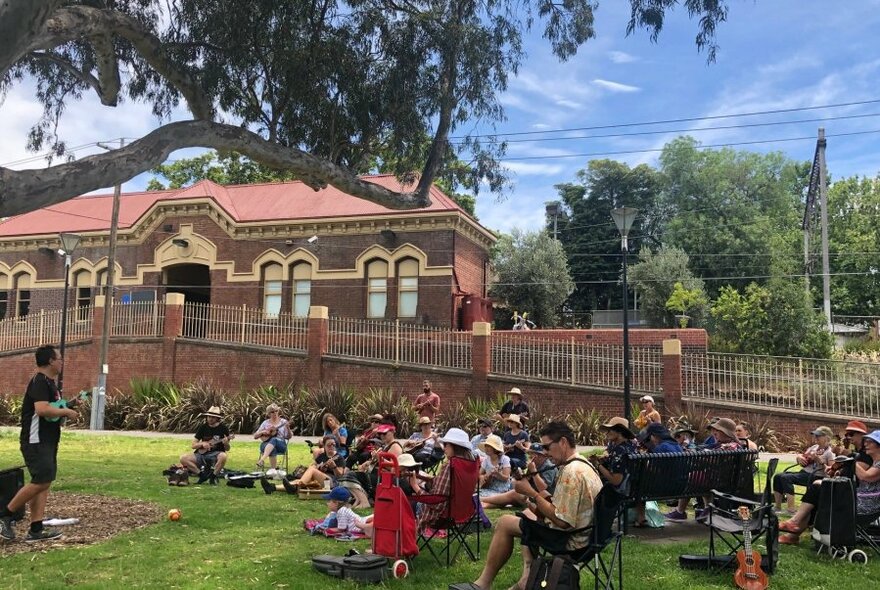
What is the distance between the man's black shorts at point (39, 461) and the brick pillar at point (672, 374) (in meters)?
16.2

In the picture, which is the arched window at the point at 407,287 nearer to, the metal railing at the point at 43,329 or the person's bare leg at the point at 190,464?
the metal railing at the point at 43,329

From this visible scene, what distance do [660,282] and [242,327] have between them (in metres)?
22.8

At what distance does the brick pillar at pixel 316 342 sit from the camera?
953 inches

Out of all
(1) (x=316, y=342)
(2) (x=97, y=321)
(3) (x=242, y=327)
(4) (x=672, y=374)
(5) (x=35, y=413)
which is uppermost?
(2) (x=97, y=321)

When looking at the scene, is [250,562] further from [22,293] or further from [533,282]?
[22,293]

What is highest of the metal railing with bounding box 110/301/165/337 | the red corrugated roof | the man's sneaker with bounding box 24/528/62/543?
the red corrugated roof

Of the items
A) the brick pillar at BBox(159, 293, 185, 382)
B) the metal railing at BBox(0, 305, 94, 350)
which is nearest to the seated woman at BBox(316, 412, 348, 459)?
the brick pillar at BBox(159, 293, 185, 382)

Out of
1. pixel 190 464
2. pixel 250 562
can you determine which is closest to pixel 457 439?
pixel 250 562

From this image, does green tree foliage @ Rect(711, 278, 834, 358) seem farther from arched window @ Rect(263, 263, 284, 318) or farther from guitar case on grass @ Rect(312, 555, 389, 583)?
guitar case on grass @ Rect(312, 555, 389, 583)

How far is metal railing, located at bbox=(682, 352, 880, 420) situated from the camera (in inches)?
719

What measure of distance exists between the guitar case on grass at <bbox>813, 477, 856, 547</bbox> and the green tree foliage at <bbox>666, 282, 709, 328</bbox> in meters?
27.9

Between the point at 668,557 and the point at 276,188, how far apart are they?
29.6m

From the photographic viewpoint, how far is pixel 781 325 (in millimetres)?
23078

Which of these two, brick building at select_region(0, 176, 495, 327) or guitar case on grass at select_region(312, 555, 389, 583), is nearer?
guitar case on grass at select_region(312, 555, 389, 583)
